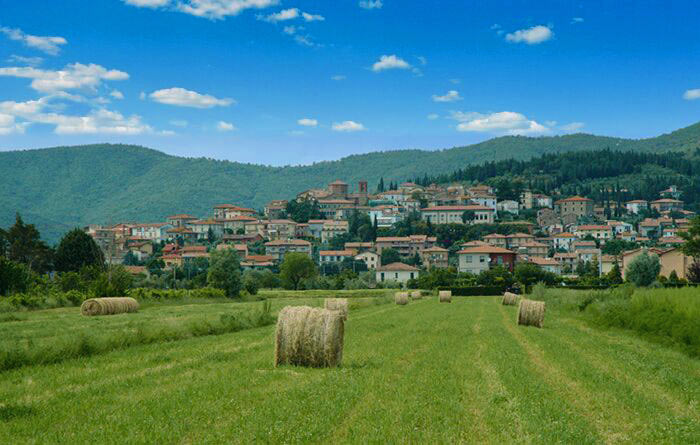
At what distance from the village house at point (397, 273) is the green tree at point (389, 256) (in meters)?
23.9

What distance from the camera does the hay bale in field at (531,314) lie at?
2581 centimetres

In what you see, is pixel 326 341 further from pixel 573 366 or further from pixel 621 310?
pixel 621 310

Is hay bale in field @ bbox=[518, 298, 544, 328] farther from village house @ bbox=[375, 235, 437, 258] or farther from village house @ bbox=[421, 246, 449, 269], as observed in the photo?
village house @ bbox=[375, 235, 437, 258]

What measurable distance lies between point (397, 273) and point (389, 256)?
2784 centimetres

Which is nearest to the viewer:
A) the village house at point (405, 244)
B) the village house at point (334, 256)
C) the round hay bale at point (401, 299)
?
the round hay bale at point (401, 299)

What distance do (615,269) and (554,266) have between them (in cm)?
7237

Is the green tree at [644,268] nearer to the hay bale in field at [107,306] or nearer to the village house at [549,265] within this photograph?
the hay bale in field at [107,306]

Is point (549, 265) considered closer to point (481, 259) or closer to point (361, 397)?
point (481, 259)

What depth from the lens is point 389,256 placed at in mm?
185250

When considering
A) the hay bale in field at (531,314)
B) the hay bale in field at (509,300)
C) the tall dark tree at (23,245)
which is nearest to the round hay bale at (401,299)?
the hay bale in field at (509,300)

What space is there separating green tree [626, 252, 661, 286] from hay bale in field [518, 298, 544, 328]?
57.9m

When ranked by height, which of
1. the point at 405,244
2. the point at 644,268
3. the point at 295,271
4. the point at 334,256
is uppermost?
the point at 644,268

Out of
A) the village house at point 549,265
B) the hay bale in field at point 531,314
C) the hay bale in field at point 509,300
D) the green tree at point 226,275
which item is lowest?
the village house at point 549,265

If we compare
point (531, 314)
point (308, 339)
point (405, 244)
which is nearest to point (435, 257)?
point (405, 244)
